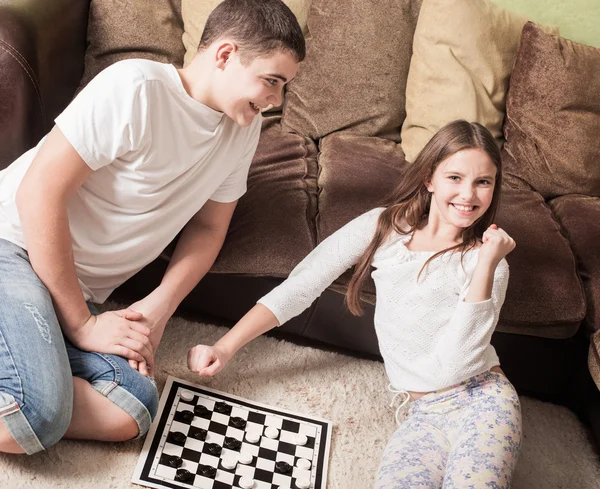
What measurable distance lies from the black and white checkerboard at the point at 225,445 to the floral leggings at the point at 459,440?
19 cm

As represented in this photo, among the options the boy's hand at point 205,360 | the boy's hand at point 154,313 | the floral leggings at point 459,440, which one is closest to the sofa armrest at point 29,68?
the boy's hand at point 154,313

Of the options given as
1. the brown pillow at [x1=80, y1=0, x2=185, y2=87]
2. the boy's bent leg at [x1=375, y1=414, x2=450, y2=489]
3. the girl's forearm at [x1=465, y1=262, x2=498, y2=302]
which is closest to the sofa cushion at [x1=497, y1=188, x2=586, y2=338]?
the girl's forearm at [x1=465, y1=262, x2=498, y2=302]

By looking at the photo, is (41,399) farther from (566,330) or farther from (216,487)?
(566,330)

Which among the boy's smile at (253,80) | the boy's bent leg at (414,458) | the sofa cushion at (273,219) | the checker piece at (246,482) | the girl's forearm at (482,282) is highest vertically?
the boy's smile at (253,80)

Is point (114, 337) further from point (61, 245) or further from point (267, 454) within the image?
point (267, 454)

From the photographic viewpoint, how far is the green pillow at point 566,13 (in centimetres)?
252

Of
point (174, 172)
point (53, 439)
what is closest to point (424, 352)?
point (174, 172)

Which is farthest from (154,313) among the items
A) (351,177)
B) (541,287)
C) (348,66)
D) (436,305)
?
(348,66)

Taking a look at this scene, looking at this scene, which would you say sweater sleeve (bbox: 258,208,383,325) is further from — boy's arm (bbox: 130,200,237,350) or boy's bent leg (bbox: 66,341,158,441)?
boy's bent leg (bbox: 66,341,158,441)

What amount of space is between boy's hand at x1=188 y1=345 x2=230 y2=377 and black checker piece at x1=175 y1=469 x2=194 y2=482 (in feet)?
0.75

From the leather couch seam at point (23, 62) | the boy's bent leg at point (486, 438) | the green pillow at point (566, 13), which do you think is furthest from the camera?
the green pillow at point (566, 13)

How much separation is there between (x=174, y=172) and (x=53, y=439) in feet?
1.98

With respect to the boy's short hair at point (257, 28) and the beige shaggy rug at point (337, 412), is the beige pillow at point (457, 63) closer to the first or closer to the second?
the beige shaggy rug at point (337, 412)

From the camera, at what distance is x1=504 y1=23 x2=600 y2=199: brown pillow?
226 cm
